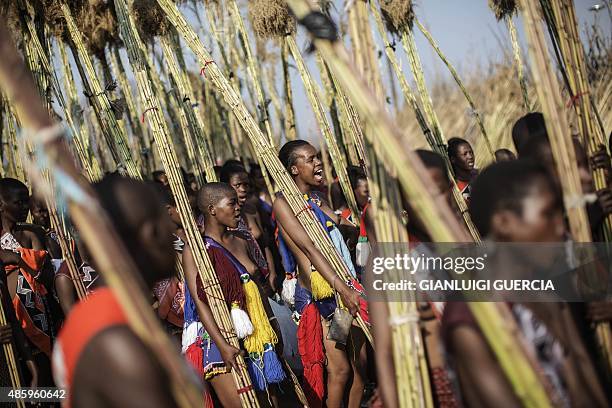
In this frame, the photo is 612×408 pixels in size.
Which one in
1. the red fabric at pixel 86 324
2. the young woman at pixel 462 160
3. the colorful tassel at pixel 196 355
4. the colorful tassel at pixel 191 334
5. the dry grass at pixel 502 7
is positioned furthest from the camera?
the young woman at pixel 462 160

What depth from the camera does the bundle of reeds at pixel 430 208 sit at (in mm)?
1711

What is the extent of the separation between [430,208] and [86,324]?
934mm

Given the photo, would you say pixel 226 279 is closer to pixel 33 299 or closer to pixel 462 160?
pixel 33 299

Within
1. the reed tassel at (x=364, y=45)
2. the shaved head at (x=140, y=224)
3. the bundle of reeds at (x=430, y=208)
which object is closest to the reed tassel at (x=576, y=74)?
the reed tassel at (x=364, y=45)

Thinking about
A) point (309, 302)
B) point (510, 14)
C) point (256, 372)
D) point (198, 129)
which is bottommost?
point (256, 372)

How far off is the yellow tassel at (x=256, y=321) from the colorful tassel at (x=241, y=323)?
0.25ft

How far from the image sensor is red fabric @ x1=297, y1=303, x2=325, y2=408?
4.36m

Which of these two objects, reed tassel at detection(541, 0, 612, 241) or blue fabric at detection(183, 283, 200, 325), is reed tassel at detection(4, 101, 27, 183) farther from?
reed tassel at detection(541, 0, 612, 241)

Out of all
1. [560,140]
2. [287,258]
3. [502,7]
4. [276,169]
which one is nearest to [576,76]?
[560,140]

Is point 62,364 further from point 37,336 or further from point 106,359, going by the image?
point 37,336

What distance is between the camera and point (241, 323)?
403 cm

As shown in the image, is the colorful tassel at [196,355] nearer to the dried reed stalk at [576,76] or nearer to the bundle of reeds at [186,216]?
the bundle of reeds at [186,216]

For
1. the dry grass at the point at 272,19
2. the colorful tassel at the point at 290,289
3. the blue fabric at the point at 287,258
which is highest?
the dry grass at the point at 272,19

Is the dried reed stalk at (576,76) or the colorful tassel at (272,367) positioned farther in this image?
the colorful tassel at (272,367)
